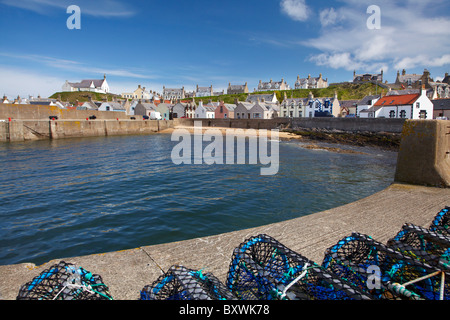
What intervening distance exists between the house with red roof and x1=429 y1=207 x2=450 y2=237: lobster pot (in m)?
48.6

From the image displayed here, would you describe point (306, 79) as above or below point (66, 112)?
above

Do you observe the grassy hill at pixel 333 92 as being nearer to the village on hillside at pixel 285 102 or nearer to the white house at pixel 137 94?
the village on hillside at pixel 285 102

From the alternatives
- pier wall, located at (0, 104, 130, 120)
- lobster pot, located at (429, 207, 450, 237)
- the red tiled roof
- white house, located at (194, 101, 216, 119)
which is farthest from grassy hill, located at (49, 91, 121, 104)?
lobster pot, located at (429, 207, 450, 237)

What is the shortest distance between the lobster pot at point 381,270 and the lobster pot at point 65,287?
2.81 m

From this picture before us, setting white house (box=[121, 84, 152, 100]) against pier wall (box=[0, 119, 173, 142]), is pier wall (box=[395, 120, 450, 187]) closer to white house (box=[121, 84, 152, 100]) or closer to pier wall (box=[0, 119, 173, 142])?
pier wall (box=[0, 119, 173, 142])

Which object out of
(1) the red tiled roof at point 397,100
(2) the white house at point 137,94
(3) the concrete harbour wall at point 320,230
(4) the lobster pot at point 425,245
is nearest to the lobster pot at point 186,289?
(3) the concrete harbour wall at point 320,230

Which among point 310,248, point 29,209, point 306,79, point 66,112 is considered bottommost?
point 29,209

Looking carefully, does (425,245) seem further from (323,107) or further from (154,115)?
(154,115)

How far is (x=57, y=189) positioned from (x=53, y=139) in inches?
1267

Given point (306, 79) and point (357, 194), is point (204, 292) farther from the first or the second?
point (306, 79)

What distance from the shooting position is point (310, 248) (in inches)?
208

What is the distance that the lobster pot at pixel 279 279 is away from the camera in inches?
106

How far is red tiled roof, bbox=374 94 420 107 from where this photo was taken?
4589 centimetres

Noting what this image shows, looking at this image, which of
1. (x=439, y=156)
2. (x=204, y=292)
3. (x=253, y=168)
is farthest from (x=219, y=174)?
(x=204, y=292)
